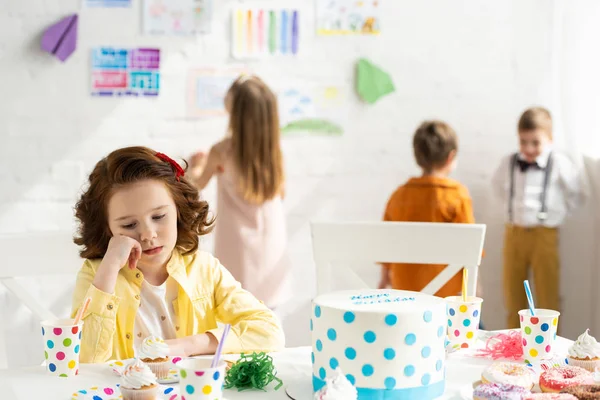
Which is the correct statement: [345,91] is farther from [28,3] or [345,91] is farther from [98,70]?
[28,3]

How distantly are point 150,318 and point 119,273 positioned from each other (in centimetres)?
13

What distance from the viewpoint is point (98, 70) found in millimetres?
3533

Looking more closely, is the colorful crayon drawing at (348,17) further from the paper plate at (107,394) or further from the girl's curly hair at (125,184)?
the paper plate at (107,394)

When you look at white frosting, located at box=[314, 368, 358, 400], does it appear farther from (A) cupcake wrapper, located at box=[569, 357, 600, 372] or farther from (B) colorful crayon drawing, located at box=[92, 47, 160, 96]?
(B) colorful crayon drawing, located at box=[92, 47, 160, 96]

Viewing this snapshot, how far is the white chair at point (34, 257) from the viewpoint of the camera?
78.6 inches

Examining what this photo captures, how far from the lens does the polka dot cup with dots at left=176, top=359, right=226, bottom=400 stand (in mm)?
1182

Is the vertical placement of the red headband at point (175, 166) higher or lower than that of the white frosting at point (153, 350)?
higher

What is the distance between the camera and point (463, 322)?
1.66m

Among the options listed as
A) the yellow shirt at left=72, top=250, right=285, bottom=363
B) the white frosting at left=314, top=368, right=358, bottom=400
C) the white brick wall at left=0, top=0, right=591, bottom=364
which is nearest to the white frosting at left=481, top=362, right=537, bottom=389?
the white frosting at left=314, top=368, right=358, bottom=400

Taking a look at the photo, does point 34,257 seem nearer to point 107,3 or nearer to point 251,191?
point 251,191

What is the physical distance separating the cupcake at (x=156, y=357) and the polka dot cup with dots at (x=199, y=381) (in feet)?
0.67

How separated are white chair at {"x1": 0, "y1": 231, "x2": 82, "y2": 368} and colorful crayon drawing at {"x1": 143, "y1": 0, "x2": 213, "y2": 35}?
1702 mm

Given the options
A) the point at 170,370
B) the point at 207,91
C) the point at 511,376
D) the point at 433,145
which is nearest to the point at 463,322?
the point at 511,376

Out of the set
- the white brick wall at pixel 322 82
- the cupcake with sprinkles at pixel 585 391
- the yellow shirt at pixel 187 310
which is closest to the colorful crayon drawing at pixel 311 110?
the white brick wall at pixel 322 82
